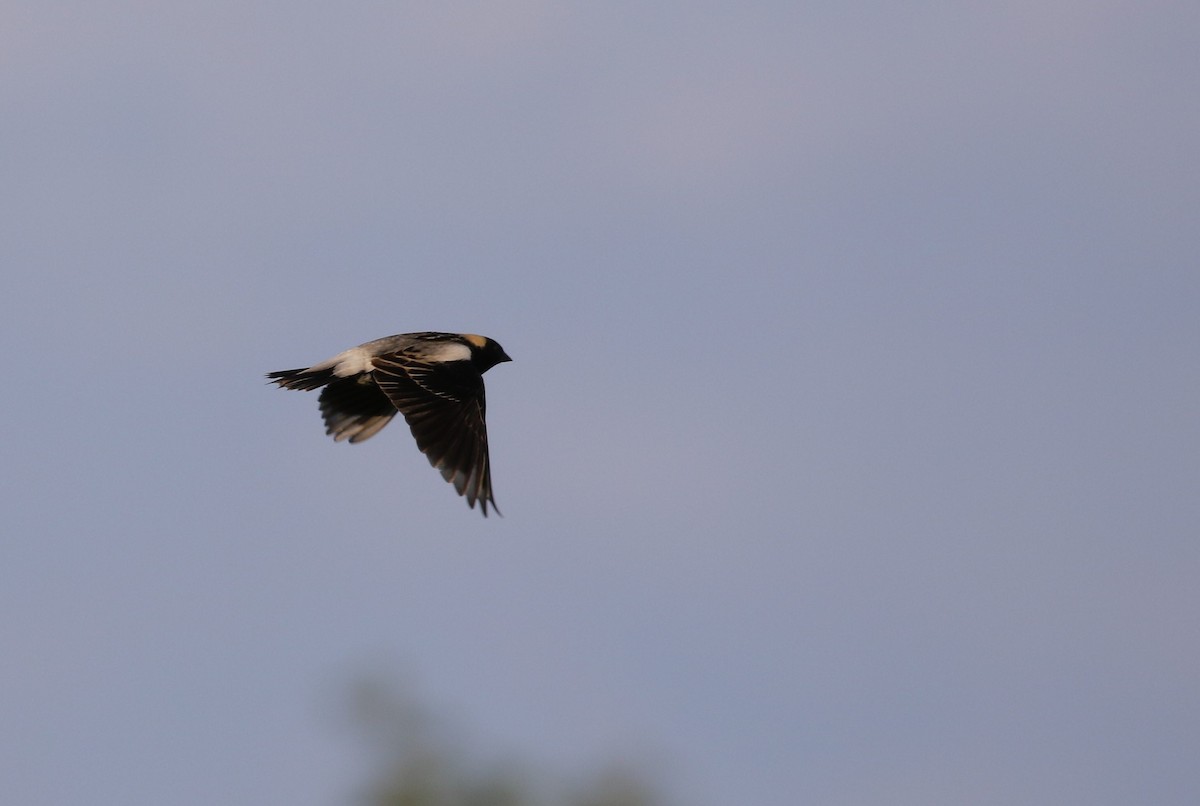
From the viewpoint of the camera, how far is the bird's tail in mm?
14336

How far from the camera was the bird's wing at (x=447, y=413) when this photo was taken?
13.2 metres

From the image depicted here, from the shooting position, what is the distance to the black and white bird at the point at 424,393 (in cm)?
1326

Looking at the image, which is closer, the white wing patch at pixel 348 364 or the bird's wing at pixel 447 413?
the bird's wing at pixel 447 413

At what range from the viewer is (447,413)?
537 inches

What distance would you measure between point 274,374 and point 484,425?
5.86 feet

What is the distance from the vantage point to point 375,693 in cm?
2880

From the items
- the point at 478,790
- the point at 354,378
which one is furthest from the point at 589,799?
the point at 354,378

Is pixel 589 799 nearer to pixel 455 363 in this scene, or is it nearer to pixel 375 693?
pixel 375 693

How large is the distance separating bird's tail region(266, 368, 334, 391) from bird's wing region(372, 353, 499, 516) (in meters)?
0.49

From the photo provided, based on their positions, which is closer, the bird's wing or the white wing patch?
the bird's wing

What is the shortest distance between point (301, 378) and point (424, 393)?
3.97ft

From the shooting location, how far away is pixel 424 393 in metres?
13.8

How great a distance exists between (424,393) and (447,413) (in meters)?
0.26

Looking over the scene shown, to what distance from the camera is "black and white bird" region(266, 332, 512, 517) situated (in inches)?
522
